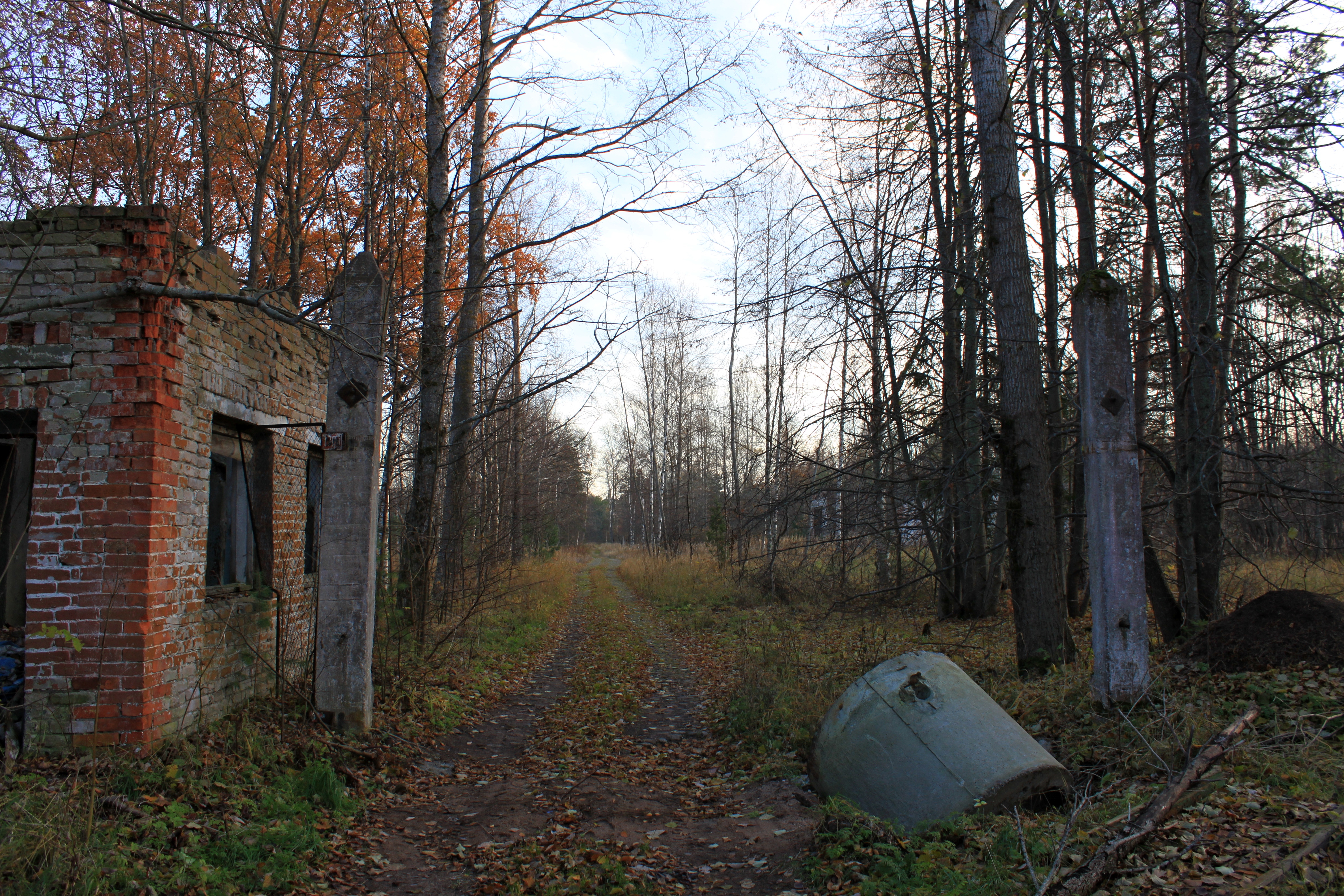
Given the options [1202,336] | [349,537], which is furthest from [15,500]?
[1202,336]

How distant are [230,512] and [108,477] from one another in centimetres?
175

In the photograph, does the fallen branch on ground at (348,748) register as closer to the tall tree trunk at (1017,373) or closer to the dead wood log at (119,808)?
the dead wood log at (119,808)

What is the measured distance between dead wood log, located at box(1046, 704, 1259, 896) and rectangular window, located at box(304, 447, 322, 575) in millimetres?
7759

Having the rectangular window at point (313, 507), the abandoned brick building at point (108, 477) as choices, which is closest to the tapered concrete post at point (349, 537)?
the abandoned brick building at point (108, 477)

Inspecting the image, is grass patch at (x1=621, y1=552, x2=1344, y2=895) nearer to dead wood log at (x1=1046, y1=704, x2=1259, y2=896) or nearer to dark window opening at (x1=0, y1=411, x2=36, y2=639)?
dead wood log at (x1=1046, y1=704, x2=1259, y2=896)

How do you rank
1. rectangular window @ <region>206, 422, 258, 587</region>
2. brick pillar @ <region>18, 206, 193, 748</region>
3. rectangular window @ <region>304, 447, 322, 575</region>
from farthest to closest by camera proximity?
rectangular window @ <region>304, 447, 322, 575</region>, rectangular window @ <region>206, 422, 258, 587</region>, brick pillar @ <region>18, 206, 193, 748</region>

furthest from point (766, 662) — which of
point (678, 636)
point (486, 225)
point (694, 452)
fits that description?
point (694, 452)

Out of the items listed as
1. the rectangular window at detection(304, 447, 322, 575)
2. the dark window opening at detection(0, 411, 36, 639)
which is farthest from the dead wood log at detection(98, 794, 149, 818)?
the rectangular window at detection(304, 447, 322, 575)

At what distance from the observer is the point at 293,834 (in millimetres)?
4336

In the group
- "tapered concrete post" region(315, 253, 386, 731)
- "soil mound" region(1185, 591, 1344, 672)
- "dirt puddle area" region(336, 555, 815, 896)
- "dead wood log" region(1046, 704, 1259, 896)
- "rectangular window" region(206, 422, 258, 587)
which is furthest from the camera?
"rectangular window" region(206, 422, 258, 587)

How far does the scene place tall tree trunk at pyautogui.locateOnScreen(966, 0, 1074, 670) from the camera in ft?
23.7

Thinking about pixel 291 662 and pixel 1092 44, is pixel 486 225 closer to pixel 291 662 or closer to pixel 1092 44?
pixel 291 662

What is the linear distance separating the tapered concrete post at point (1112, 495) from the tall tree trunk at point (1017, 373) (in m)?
1.40

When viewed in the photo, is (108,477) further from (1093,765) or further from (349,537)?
(1093,765)
